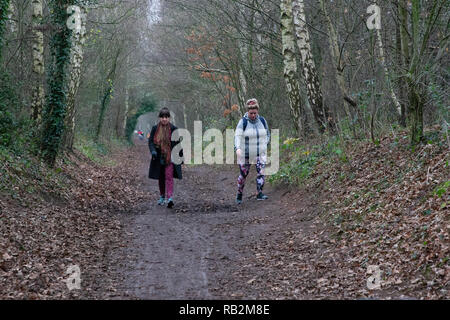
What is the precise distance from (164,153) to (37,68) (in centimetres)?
689

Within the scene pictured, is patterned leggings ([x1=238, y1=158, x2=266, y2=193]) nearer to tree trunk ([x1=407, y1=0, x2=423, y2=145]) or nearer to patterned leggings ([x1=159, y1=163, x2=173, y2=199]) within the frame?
patterned leggings ([x1=159, y1=163, x2=173, y2=199])

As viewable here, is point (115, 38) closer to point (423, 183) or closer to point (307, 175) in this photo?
point (307, 175)

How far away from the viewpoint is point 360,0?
44.4ft

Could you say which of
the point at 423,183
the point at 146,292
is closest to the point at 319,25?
the point at 423,183

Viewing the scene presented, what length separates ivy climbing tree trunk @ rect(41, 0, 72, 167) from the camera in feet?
42.5

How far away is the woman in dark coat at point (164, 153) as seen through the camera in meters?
11.3

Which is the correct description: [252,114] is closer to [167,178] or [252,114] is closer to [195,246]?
[167,178]

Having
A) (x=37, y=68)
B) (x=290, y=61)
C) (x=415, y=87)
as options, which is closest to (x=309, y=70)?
(x=290, y=61)

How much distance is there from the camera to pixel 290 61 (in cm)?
1455

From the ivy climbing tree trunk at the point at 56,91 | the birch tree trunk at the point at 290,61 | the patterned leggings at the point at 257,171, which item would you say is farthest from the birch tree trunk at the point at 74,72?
the patterned leggings at the point at 257,171

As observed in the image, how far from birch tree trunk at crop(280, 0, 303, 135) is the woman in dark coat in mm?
4944

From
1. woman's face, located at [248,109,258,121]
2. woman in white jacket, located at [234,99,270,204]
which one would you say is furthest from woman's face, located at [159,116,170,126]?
woman's face, located at [248,109,258,121]

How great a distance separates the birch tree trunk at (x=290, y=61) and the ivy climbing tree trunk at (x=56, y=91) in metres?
6.21
